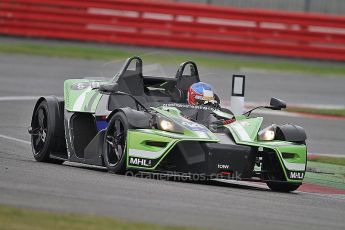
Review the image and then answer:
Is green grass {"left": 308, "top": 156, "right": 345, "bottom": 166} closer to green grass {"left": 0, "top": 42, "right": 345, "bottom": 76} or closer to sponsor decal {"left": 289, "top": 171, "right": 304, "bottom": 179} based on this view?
sponsor decal {"left": 289, "top": 171, "right": 304, "bottom": 179}

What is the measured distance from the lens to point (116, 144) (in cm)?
1218

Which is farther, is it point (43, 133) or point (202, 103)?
point (43, 133)

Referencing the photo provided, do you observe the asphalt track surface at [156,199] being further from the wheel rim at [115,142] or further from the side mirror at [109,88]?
the side mirror at [109,88]

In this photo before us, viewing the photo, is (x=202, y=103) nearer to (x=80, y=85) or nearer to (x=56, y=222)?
(x=80, y=85)

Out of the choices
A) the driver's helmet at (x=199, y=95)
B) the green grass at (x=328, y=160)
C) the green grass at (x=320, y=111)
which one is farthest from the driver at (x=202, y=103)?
the green grass at (x=320, y=111)

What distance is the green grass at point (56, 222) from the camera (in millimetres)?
8086

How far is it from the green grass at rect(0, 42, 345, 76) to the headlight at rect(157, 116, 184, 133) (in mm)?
15695

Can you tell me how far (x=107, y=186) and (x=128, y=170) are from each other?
1.48 meters

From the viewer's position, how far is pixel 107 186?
10500 mm

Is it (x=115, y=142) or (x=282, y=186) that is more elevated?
(x=115, y=142)

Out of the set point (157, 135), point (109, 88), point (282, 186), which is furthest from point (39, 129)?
point (282, 186)

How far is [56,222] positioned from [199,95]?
16.9 ft

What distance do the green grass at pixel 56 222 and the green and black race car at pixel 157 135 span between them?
10.5ft

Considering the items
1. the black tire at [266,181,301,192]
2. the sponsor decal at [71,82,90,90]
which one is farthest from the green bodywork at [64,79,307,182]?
the sponsor decal at [71,82,90,90]
